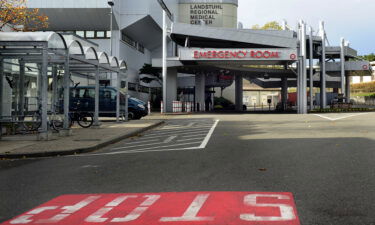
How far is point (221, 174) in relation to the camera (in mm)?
6801

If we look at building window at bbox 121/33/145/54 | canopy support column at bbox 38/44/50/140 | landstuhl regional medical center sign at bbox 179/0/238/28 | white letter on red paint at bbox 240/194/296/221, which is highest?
landstuhl regional medical center sign at bbox 179/0/238/28

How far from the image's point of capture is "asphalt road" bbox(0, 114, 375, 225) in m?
4.92

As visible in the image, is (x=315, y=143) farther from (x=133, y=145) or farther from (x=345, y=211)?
(x=345, y=211)

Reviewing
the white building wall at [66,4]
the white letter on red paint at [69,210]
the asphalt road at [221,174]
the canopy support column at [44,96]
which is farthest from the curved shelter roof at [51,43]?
the white building wall at [66,4]

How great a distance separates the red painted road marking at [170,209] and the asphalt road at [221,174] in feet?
0.76

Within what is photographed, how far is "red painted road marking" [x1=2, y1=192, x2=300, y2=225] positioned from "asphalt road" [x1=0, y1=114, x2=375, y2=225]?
232mm

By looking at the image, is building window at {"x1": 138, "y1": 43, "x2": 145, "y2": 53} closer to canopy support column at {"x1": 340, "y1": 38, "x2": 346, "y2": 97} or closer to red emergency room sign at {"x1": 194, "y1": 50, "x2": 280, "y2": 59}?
red emergency room sign at {"x1": 194, "y1": 50, "x2": 280, "y2": 59}

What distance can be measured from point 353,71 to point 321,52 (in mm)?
6679

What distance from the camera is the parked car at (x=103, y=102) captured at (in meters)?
22.0

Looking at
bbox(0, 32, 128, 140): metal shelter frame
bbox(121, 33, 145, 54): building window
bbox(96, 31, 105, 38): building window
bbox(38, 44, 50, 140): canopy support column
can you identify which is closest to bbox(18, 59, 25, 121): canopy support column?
bbox(0, 32, 128, 140): metal shelter frame

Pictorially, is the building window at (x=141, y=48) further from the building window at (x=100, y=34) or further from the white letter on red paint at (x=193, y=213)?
the white letter on red paint at (x=193, y=213)

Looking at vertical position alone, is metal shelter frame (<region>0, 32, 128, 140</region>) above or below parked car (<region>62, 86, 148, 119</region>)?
above

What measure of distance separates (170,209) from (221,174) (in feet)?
7.56

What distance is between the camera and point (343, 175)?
6.48m
